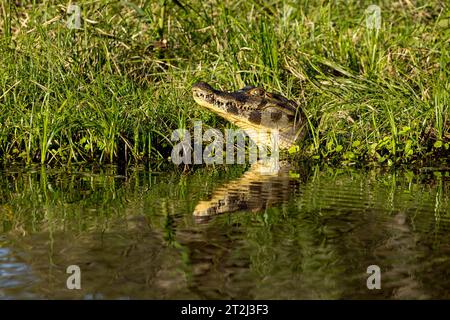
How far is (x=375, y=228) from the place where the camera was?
549cm

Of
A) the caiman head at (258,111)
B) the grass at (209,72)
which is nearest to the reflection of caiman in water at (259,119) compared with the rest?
the caiman head at (258,111)

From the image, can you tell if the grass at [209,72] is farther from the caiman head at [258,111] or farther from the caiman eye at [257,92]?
the caiman eye at [257,92]

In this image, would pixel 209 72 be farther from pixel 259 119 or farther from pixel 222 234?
pixel 222 234

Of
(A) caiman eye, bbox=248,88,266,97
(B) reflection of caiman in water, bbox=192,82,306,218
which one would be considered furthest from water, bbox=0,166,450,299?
(A) caiman eye, bbox=248,88,266,97

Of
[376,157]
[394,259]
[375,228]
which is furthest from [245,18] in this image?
[394,259]

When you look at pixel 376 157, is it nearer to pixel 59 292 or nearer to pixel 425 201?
pixel 425 201

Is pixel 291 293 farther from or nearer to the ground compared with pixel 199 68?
nearer to the ground

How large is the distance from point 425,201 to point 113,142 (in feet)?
8.63

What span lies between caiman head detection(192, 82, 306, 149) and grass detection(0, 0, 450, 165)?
0.20 metres

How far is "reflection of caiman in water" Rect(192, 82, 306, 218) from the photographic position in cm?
700

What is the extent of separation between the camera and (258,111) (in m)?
8.38

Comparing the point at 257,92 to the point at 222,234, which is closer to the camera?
the point at 222,234

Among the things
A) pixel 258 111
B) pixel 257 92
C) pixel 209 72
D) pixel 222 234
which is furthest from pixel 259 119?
pixel 222 234

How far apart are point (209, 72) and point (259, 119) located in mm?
769
